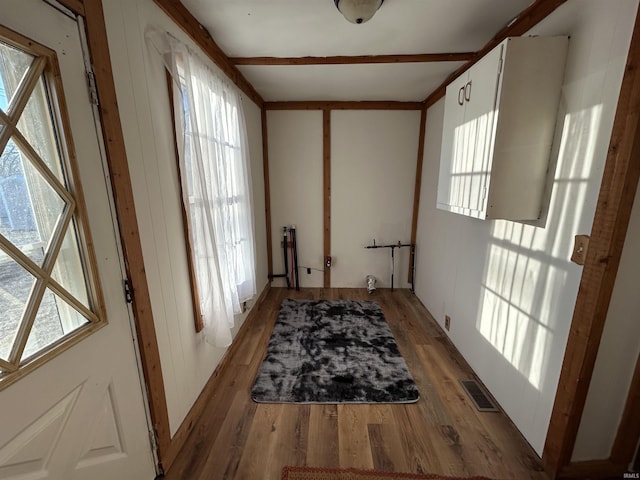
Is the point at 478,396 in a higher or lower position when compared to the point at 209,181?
lower

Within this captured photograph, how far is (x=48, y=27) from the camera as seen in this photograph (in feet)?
2.69

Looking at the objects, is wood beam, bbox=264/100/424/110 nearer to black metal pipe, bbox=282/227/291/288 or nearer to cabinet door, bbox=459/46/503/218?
black metal pipe, bbox=282/227/291/288

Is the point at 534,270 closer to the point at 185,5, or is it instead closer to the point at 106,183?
the point at 106,183

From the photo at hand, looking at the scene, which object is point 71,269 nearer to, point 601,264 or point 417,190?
point 601,264

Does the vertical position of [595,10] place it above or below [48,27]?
above

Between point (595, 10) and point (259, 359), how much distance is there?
2915 millimetres

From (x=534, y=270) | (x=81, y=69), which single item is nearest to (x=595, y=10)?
(x=534, y=270)

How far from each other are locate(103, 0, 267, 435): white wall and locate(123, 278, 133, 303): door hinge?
0.13 meters

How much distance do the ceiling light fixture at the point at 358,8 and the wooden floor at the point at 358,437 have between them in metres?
2.38

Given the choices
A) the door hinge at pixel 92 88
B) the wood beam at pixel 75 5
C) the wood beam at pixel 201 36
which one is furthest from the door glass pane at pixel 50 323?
the wood beam at pixel 201 36

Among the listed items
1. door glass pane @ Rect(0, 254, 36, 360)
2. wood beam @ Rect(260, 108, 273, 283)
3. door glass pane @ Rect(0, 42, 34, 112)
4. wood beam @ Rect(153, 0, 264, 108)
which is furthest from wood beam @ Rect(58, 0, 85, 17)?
wood beam @ Rect(260, 108, 273, 283)

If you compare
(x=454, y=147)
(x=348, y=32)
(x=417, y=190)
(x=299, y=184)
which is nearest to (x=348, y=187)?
(x=299, y=184)

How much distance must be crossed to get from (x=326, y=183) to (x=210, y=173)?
198cm

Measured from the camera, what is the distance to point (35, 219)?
31.9 inches
